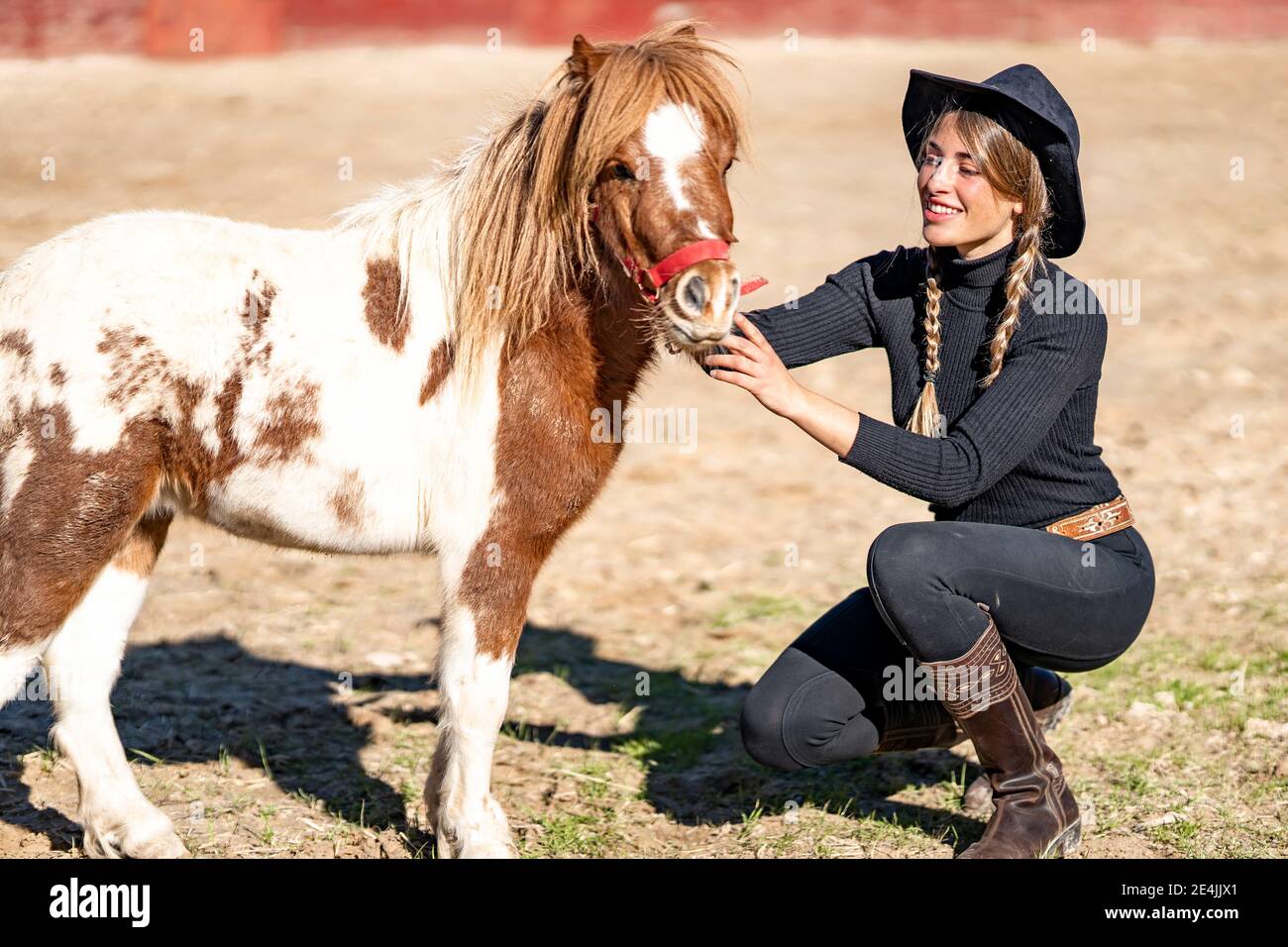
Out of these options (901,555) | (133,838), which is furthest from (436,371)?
(133,838)

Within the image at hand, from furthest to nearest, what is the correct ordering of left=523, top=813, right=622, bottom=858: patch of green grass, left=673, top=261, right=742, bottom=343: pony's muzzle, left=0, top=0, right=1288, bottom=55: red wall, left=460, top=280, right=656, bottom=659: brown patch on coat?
left=0, top=0, right=1288, bottom=55: red wall, left=523, top=813, right=622, bottom=858: patch of green grass, left=460, top=280, right=656, bottom=659: brown patch on coat, left=673, top=261, right=742, bottom=343: pony's muzzle

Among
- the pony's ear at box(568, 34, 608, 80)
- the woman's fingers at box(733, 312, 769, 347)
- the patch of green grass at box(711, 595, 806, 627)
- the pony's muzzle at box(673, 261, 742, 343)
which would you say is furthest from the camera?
the patch of green grass at box(711, 595, 806, 627)

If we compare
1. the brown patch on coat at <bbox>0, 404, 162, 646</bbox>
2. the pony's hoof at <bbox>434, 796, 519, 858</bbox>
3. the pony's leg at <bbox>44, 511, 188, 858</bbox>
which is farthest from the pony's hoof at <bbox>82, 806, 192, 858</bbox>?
the pony's hoof at <bbox>434, 796, 519, 858</bbox>

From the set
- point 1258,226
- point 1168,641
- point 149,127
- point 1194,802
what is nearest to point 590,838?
point 1194,802

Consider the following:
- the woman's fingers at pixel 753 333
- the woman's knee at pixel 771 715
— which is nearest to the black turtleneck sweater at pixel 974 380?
the woman's fingers at pixel 753 333

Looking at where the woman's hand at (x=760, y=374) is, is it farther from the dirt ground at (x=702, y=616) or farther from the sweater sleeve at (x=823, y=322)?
the dirt ground at (x=702, y=616)

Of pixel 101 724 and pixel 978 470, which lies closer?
pixel 978 470

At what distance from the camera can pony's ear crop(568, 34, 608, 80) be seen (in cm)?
324

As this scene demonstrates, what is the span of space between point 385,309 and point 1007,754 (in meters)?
2.17

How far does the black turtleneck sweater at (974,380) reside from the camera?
348 centimetres

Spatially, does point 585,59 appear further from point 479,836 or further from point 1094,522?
point 479,836

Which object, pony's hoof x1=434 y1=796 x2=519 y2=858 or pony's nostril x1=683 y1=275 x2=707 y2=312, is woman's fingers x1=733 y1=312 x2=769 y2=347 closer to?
pony's nostril x1=683 y1=275 x2=707 y2=312

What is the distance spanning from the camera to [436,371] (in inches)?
138

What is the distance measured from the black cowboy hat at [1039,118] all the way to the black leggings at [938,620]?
0.89m
